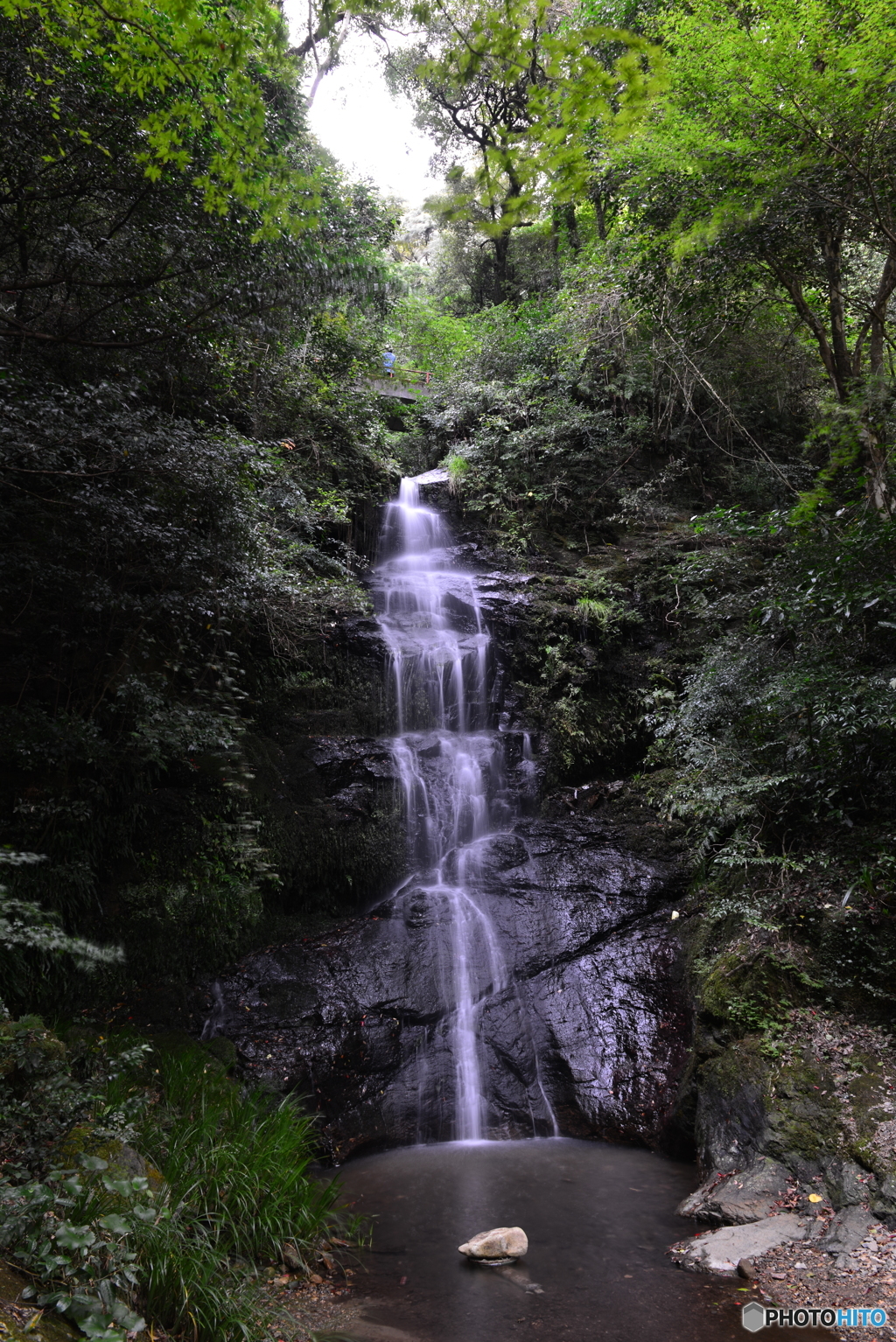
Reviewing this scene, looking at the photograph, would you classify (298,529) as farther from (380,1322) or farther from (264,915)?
(380,1322)

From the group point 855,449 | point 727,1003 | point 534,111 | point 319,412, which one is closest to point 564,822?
point 727,1003

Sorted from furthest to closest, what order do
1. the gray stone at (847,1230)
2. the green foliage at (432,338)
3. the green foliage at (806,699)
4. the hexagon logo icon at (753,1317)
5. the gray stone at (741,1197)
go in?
1. the green foliage at (432,338)
2. the green foliage at (806,699)
3. the gray stone at (741,1197)
4. the gray stone at (847,1230)
5. the hexagon logo icon at (753,1317)

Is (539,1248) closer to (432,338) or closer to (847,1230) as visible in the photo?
(847,1230)

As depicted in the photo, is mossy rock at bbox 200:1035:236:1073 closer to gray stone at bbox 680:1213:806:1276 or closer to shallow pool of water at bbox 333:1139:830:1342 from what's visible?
shallow pool of water at bbox 333:1139:830:1342

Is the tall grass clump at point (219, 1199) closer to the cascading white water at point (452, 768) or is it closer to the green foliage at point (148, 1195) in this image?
the green foliage at point (148, 1195)

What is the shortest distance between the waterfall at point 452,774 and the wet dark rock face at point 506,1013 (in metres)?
0.10

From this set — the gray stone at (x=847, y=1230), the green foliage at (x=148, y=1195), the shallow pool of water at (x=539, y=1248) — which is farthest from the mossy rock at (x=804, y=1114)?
the green foliage at (x=148, y=1195)

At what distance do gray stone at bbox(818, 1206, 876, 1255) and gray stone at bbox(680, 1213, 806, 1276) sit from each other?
151mm

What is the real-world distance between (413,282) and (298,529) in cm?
1590

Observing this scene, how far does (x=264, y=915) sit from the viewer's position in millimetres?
7152

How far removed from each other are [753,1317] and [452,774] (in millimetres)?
6058

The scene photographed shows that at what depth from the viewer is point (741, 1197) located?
419cm

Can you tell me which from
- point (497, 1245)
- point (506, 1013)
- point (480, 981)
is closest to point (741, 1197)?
point (497, 1245)

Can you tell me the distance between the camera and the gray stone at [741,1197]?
409 centimetres
